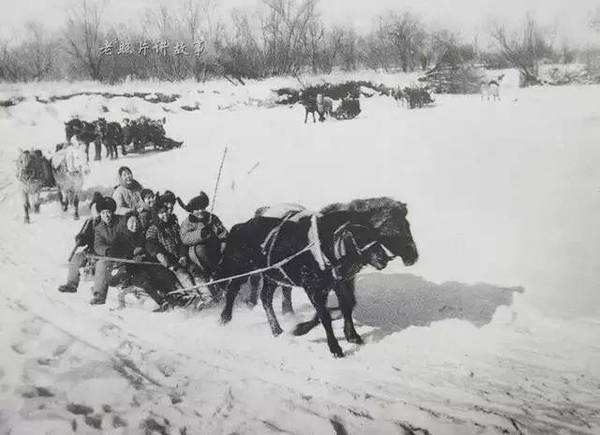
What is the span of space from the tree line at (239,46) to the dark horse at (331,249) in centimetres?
103

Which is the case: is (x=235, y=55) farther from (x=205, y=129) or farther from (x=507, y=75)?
(x=507, y=75)

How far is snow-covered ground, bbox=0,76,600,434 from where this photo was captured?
3.27m

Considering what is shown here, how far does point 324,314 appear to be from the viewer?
11.6 feet

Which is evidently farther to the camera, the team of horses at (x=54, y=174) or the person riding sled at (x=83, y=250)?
the team of horses at (x=54, y=174)

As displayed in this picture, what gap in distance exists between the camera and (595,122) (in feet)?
11.8

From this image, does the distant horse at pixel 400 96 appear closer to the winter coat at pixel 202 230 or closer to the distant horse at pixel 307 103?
the distant horse at pixel 307 103

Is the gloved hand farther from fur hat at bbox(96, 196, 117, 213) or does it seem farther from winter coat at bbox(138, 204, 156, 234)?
fur hat at bbox(96, 196, 117, 213)

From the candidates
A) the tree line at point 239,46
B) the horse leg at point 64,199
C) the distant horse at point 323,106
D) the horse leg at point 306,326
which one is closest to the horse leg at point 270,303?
the horse leg at point 306,326

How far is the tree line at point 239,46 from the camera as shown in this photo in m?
3.83

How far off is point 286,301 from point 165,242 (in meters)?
0.93

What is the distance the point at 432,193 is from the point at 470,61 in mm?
1024

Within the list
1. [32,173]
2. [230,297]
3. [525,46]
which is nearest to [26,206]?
[32,173]

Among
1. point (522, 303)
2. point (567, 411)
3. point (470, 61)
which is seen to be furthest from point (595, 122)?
point (567, 411)

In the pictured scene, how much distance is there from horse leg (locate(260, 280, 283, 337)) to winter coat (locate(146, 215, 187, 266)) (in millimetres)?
641
